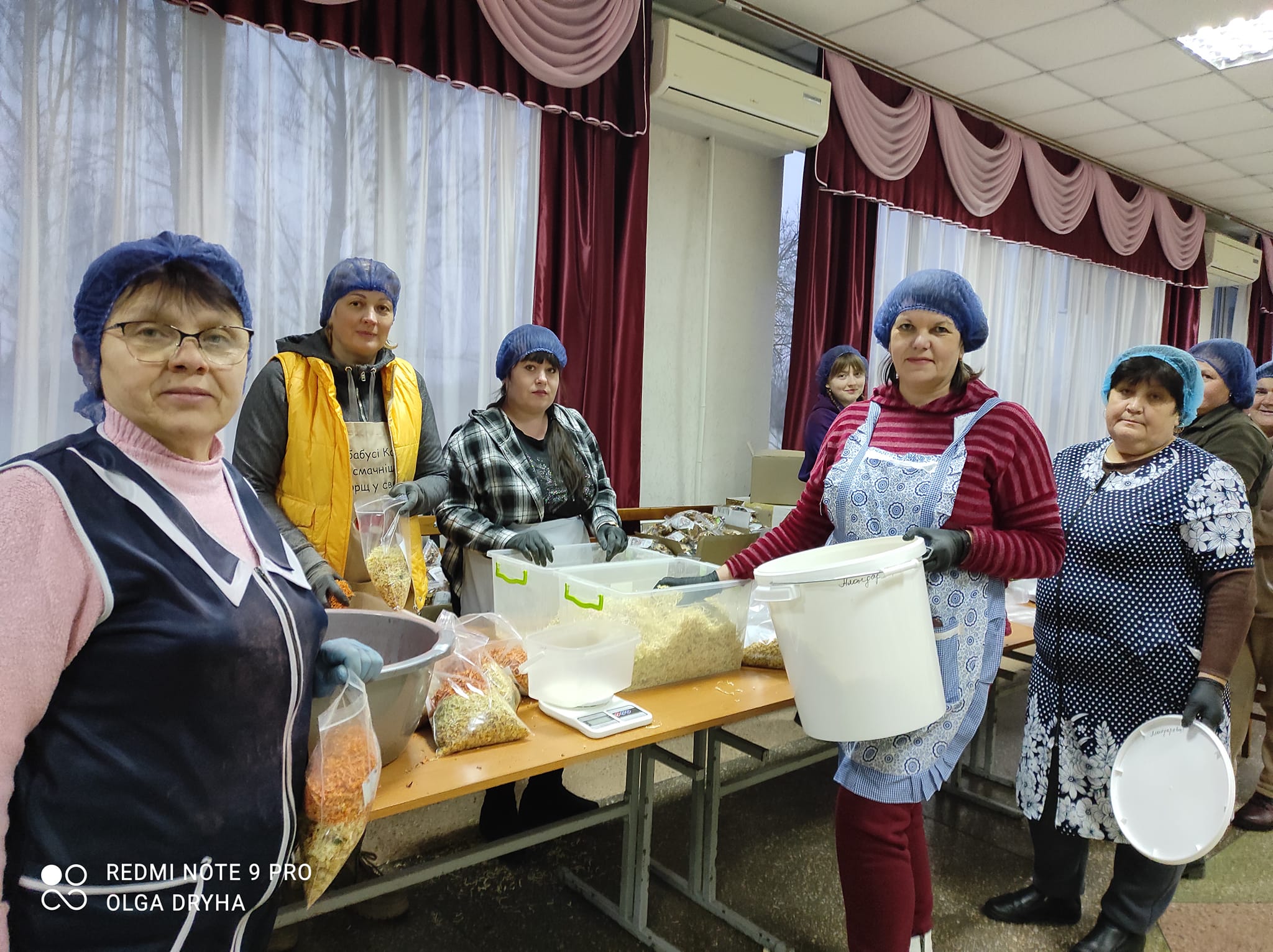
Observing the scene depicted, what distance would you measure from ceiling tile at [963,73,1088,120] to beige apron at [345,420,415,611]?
3925 millimetres

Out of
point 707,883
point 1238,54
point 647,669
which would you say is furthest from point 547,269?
point 1238,54

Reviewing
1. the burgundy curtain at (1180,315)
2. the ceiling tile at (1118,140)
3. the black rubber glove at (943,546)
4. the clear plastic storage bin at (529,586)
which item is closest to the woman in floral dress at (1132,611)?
the black rubber glove at (943,546)

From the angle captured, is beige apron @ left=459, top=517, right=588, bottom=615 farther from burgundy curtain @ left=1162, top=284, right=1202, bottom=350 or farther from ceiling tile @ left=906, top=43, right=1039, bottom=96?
burgundy curtain @ left=1162, top=284, right=1202, bottom=350

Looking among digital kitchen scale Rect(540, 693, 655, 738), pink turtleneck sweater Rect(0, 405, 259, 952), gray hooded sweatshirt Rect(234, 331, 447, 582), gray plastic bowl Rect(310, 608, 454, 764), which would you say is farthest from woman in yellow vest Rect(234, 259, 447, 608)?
pink turtleneck sweater Rect(0, 405, 259, 952)

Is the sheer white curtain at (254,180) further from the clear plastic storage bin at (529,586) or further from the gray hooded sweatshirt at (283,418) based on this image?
the clear plastic storage bin at (529,586)

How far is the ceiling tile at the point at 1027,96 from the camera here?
4371mm

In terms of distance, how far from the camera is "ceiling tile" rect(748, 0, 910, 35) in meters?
3.61

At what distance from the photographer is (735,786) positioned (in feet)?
7.25

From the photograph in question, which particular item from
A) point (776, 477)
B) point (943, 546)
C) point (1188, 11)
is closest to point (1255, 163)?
point (1188, 11)

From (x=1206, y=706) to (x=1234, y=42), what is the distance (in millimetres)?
3620

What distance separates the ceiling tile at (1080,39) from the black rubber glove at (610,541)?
3199 mm

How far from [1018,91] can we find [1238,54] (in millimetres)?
958

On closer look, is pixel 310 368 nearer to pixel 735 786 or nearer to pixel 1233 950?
pixel 735 786

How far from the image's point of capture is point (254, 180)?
2797 millimetres
